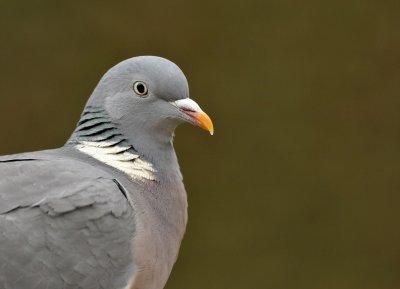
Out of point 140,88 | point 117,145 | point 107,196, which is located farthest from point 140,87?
point 107,196

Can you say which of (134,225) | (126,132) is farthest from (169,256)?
(126,132)

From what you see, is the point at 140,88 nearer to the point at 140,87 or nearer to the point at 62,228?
the point at 140,87

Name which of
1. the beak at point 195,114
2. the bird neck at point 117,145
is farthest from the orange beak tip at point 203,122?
the bird neck at point 117,145

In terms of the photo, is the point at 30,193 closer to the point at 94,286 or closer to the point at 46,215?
the point at 46,215

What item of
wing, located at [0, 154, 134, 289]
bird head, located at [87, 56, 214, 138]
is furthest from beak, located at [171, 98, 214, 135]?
wing, located at [0, 154, 134, 289]

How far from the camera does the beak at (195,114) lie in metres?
2.15

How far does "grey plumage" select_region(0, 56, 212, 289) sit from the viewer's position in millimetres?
1984

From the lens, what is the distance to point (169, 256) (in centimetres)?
217

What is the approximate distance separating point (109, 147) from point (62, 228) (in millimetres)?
246

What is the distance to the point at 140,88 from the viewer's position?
219 cm

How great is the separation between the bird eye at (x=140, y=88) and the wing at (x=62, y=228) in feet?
0.66

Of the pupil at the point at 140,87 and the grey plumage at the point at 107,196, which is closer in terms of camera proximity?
the grey plumage at the point at 107,196

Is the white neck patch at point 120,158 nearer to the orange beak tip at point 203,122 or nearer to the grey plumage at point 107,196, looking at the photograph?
the grey plumage at point 107,196

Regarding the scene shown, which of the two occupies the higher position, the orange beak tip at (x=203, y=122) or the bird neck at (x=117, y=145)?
the orange beak tip at (x=203, y=122)
